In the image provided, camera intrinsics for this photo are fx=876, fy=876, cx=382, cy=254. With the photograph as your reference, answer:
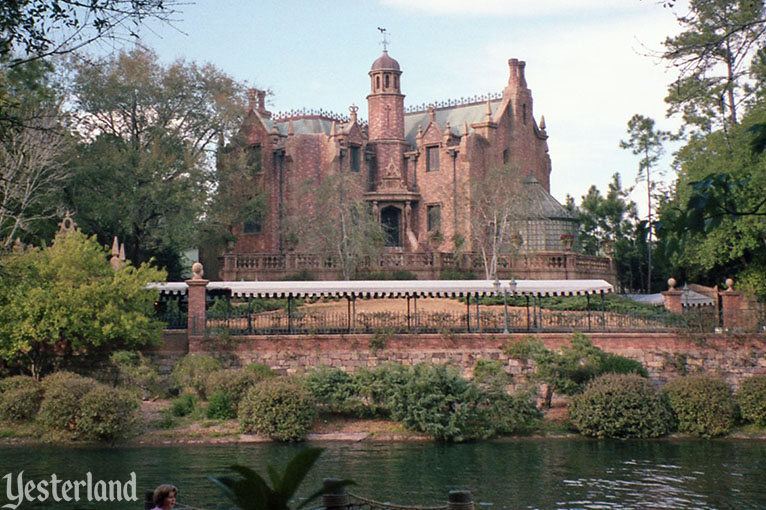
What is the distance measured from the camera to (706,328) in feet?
99.7

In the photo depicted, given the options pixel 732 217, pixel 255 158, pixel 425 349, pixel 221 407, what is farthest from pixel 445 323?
pixel 255 158

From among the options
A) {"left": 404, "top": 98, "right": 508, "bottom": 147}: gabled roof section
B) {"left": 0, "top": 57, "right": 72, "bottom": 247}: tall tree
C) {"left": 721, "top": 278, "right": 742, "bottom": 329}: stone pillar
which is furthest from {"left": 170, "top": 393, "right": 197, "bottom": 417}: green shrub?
{"left": 404, "top": 98, "right": 508, "bottom": 147}: gabled roof section

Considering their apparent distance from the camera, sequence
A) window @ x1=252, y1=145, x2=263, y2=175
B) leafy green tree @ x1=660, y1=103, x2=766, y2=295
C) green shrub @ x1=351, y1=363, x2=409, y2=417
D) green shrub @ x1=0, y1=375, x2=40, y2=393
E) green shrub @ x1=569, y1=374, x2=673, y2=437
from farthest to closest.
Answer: window @ x1=252, y1=145, x2=263, y2=175 < leafy green tree @ x1=660, y1=103, x2=766, y2=295 < green shrub @ x1=351, y1=363, x2=409, y2=417 < green shrub @ x1=0, y1=375, x2=40, y2=393 < green shrub @ x1=569, y1=374, x2=673, y2=437

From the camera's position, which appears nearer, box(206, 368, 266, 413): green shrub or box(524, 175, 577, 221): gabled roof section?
box(206, 368, 266, 413): green shrub

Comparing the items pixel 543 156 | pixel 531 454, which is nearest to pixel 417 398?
pixel 531 454

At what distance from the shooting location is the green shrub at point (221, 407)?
27.0 meters

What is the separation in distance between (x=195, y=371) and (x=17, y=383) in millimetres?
5412

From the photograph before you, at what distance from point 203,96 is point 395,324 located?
19.6m

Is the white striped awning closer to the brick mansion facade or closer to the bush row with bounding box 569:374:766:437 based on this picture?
the bush row with bounding box 569:374:766:437

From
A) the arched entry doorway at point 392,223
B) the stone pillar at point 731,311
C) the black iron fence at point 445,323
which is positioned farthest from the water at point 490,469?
the arched entry doorway at point 392,223

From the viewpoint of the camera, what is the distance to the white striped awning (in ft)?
103

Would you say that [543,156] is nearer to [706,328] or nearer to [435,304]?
[435,304]

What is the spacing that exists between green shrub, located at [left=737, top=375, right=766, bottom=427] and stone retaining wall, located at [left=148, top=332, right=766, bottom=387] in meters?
2.87

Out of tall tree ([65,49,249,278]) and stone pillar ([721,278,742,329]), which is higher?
tall tree ([65,49,249,278])
